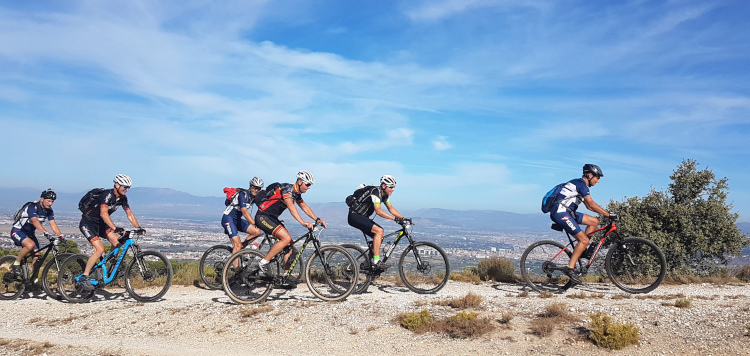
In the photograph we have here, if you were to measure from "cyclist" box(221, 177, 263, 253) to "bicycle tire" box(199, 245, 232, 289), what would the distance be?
11.5 inches

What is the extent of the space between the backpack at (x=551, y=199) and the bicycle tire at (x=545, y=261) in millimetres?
793

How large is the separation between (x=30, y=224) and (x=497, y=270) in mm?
12208

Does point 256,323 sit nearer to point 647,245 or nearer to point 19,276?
point 19,276

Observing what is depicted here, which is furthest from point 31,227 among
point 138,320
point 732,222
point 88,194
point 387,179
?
point 732,222

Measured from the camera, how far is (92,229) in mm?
10484

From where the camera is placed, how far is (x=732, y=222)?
16719 mm

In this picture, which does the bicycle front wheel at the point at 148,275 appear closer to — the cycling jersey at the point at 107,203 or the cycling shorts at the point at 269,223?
the cycling jersey at the point at 107,203

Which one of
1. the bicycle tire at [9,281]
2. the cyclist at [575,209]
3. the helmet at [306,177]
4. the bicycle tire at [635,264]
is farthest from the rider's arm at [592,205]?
the bicycle tire at [9,281]

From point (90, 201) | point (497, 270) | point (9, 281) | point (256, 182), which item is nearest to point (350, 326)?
point (256, 182)

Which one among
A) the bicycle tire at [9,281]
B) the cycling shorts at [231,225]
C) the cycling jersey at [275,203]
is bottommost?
the bicycle tire at [9,281]

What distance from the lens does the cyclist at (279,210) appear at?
9.35m

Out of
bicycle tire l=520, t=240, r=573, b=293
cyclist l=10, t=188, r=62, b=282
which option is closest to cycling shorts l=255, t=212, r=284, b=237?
cyclist l=10, t=188, r=62, b=282

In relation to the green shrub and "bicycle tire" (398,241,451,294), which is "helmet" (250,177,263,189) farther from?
the green shrub

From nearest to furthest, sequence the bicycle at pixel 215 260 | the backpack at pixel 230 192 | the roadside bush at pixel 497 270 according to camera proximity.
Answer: the bicycle at pixel 215 260 → the backpack at pixel 230 192 → the roadside bush at pixel 497 270
